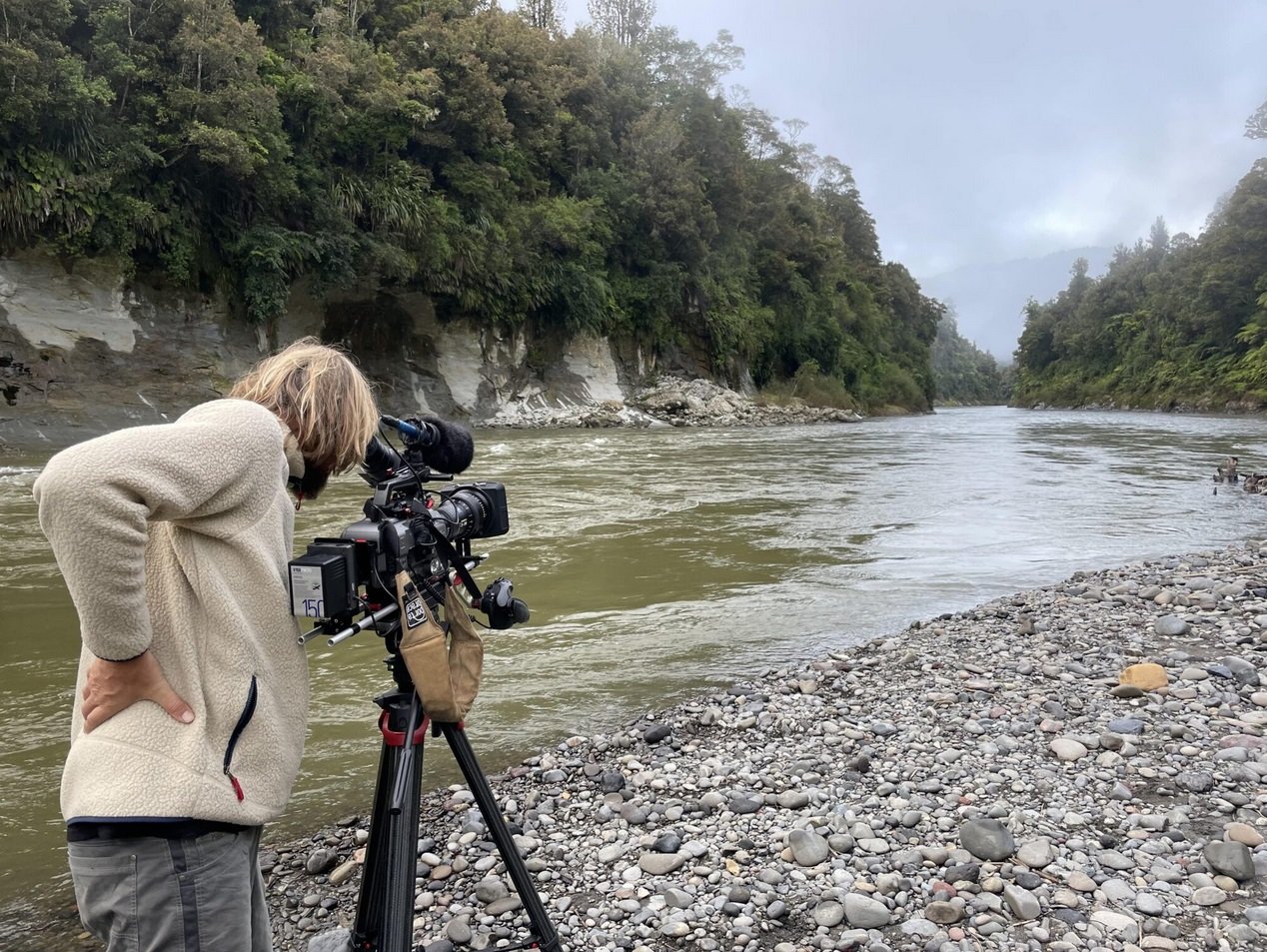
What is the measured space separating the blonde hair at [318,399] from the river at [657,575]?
2.00m

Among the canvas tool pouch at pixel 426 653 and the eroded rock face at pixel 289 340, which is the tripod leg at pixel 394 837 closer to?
the canvas tool pouch at pixel 426 653

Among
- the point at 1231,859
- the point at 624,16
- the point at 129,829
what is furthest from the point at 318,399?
the point at 624,16

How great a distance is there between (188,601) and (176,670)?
10cm

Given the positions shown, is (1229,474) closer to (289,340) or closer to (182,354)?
(289,340)

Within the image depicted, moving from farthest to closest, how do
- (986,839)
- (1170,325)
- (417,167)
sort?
(1170,325) → (417,167) → (986,839)

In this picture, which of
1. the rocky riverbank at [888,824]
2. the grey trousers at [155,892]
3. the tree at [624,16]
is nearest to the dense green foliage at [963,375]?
the tree at [624,16]

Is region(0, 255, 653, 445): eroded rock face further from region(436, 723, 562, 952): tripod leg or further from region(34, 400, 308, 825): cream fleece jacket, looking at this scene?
region(34, 400, 308, 825): cream fleece jacket

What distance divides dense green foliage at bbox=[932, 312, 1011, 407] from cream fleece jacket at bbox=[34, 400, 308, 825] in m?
101

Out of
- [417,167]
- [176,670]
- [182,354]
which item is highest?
[417,167]

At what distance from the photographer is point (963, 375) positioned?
106 m

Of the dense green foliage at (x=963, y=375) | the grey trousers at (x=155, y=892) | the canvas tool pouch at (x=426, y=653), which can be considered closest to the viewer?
the grey trousers at (x=155, y=892)

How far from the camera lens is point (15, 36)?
13.7 meters

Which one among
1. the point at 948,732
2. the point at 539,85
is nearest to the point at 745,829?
the point at 948,732

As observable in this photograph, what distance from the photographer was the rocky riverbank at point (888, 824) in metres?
2.13
